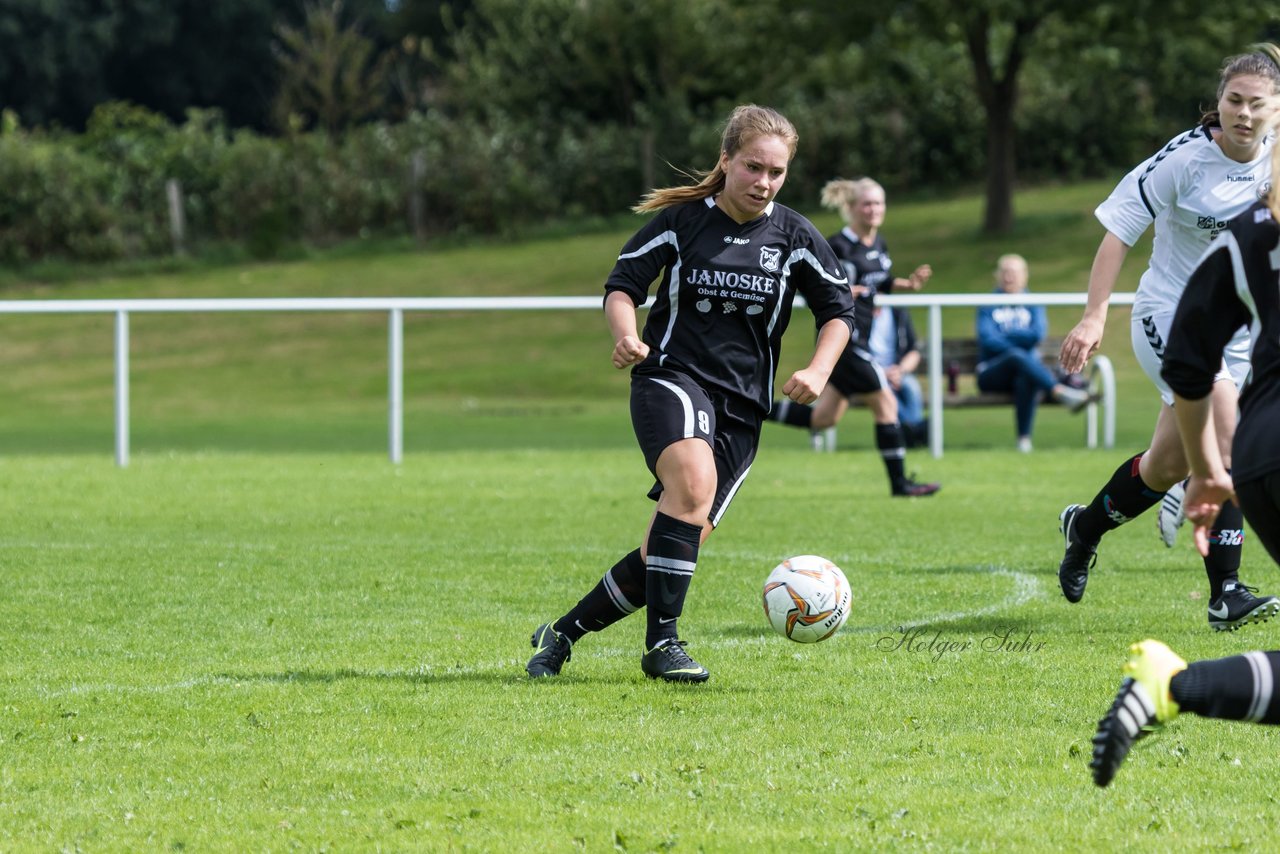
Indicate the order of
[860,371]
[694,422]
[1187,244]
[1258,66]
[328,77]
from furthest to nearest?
1. [328,77]
2. [860,371]
3. [1187,244]
4. [1258,66]
5. [694,422]

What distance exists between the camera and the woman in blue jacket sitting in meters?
15.6

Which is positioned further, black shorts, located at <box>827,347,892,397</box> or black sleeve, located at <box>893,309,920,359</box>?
black sleeve, located at <box>893,309,920,359</box>

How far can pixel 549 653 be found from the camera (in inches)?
231

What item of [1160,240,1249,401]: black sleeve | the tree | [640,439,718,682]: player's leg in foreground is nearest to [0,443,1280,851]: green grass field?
[640,439,718,682]: player's leg in foreground

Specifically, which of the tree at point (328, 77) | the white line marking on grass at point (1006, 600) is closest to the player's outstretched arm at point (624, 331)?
the white line marking on grass at point (1006, 600)

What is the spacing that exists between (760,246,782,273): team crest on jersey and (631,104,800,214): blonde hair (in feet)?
0.99

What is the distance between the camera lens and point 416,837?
3881 millimetres

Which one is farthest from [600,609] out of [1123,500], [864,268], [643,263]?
[864,268]

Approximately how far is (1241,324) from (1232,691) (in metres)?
0.77

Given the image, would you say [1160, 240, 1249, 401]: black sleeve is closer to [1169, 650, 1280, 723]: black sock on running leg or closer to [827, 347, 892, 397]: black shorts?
[1169, 650, 1280, 723]: black sock on running leg

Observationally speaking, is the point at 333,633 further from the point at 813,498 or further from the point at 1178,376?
the point at 813,498

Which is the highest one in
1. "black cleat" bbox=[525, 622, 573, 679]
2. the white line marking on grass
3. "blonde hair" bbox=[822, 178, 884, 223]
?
"blonde hair" bbox=[822, 178, 884, 223]

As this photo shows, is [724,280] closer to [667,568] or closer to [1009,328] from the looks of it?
[667,568]

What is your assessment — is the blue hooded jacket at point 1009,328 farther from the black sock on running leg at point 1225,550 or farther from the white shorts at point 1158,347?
the black sock on running leg at point 1225,550
